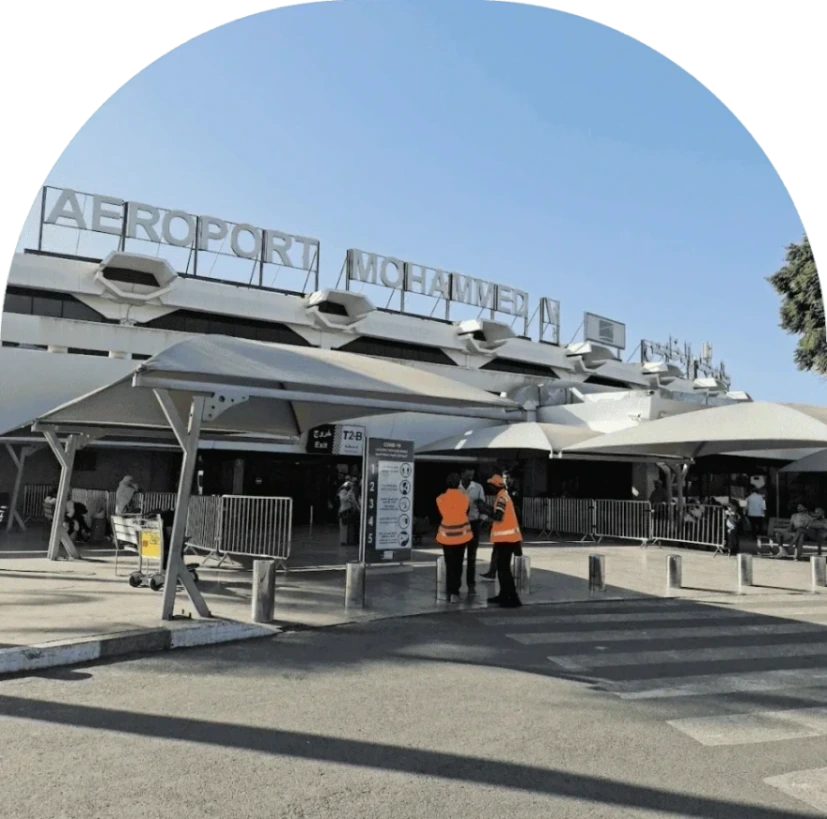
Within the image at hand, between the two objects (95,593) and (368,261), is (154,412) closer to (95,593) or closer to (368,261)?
(95,593)

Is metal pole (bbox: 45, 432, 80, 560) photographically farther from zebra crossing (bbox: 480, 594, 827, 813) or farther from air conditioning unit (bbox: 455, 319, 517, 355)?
air conditioning unit (bbox: 455, 319, 517, 355)

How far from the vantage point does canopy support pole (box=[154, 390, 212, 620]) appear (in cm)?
812

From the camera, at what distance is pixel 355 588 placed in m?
9.80

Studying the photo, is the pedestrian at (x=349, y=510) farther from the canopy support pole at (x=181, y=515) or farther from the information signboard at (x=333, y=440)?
the canopy support pole at (x=181, y=515)

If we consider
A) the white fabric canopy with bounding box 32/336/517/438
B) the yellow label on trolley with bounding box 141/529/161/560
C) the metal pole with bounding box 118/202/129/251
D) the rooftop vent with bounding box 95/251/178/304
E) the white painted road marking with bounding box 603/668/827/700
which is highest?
the metal pole with bounding box 118/202/129/251

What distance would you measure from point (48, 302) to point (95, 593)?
66.9 ft

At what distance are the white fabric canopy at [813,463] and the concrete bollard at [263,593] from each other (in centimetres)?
1942

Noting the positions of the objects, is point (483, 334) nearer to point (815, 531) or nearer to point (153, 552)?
point (815, 531)

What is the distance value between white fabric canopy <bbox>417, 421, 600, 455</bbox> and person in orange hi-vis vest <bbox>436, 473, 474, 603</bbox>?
11250 mm

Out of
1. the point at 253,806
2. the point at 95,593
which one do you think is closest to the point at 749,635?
the point at 253,806

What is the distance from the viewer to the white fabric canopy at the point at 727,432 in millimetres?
15859

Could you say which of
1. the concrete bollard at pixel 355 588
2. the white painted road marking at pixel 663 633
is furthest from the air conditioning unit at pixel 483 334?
the white painted road marking at pixel 663 633

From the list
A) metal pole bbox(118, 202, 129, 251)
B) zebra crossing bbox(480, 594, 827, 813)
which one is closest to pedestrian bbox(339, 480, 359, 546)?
zebra crossing bbox(480, 594, 827, 813)

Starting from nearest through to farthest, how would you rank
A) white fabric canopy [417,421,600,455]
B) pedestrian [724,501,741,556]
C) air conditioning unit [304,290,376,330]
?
pedestrian [724,501,741,556]
white fabric canopy [417,421,600,455]
air conditioning unit [304,290,376,330]
